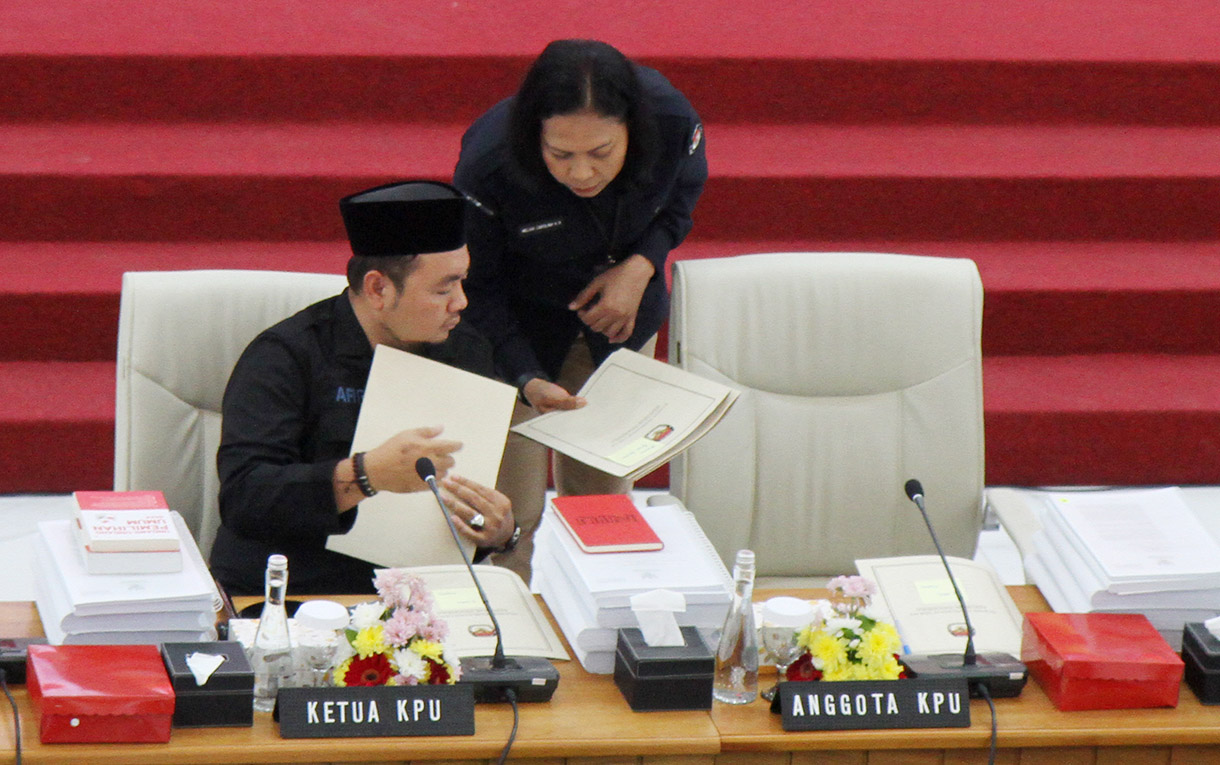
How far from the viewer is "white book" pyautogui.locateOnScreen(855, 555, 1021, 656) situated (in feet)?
6.32

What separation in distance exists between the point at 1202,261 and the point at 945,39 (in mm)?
886

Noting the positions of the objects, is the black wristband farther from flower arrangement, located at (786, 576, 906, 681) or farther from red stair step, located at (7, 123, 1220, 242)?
red stair step, located at (7, 123, 1220, 242)

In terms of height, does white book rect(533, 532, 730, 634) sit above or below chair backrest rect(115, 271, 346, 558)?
below

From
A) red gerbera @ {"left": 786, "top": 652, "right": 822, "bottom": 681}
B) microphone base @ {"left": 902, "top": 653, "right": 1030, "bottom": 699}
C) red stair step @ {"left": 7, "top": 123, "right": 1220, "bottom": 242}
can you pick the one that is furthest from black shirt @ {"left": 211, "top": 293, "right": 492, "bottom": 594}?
red stair step @ {"left": 7, "top": 123, "right": 1220, "bottom": 242}

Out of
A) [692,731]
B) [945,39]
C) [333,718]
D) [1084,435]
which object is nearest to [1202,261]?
[1084,435]

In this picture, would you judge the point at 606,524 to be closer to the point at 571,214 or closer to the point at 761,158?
the point at 571,214

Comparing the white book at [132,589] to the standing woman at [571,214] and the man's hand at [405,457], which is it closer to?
the man's hand at [405,457]

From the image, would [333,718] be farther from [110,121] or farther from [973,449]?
[110,121]

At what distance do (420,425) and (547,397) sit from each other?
302 millimetres

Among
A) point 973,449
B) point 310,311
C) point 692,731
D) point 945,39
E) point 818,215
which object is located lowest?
point 692,731

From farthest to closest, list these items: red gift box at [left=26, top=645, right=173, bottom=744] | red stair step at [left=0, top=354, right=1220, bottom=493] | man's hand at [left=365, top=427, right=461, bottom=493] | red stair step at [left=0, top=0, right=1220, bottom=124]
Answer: red stair step at [left=0, top=0, right=1220, bottom=124]
red stair step at [left=0, top=354, right=1220, bottom=493]
man's hand at [left=365, top=427, right=461, bottom=493]
red gift box at [left=26, top=645, right=173, bottom=744]

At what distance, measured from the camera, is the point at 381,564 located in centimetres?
222

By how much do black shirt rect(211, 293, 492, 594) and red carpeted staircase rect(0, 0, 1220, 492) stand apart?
148 centimetres

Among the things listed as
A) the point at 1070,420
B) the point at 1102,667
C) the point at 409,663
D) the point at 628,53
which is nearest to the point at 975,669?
the point at 1102,667
